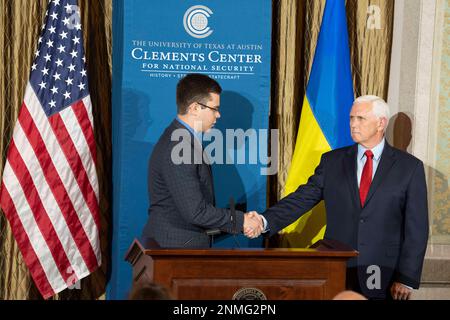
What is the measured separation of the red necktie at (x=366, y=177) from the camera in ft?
14.4

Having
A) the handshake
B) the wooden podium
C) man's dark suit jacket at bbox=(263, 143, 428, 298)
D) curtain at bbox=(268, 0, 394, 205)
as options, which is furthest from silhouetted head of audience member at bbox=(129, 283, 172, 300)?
curtain at bbox=(268, 0, 394, 205)

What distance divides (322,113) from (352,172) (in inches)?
45.4

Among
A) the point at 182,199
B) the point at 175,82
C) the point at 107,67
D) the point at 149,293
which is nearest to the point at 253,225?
the point at 182,199

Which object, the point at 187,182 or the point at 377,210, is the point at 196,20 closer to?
the point at 187,182

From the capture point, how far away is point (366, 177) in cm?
443

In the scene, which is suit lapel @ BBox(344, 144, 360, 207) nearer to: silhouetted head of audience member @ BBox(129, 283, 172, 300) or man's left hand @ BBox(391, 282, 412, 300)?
man's left hand @ BBox(391, 282, 412, 300)

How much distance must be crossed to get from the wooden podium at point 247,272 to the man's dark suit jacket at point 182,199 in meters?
0.40

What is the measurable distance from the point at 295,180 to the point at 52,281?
1.78m

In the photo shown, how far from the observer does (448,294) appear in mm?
5902

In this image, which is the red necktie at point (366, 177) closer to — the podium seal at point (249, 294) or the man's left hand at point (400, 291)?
the man's left hand at point (400, 291)

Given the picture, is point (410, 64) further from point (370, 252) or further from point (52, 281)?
point (52, 281)

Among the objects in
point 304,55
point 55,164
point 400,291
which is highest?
point 304,55

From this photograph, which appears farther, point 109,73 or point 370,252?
point 109,73
